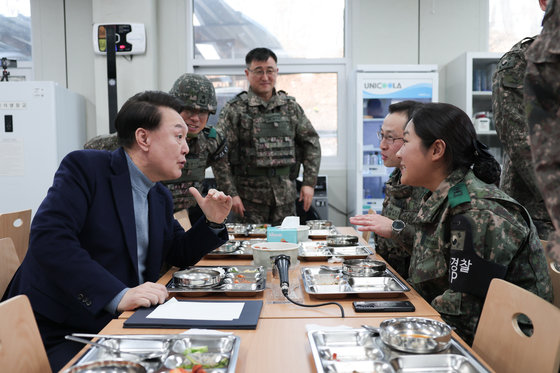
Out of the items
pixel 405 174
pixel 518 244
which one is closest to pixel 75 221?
pixel 405 174

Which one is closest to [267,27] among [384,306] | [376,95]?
[376,95]

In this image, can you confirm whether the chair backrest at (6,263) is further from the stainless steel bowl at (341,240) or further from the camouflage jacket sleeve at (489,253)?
the camouflage jacket sleeve at (489,253)

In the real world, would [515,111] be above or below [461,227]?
above

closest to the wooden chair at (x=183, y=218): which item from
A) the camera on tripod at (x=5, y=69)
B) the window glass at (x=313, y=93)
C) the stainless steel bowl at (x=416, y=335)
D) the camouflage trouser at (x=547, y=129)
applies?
the stainless steel bowl at (x=416, y=335)

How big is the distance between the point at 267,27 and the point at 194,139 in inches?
102

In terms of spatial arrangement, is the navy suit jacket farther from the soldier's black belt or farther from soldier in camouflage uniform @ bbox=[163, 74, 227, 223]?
the soldier's black belt

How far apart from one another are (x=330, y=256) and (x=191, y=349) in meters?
0.94

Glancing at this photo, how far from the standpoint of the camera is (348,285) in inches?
51.8

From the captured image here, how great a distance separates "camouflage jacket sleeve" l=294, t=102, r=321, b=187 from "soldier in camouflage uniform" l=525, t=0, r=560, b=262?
2470mm

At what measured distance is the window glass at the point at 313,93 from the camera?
4.75m

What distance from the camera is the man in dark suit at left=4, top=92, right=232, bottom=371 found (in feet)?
3.92

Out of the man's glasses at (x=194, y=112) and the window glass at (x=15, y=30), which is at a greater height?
the window glass at (x=15, y=30)

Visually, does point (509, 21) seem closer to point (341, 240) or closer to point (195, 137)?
point (195, 137)

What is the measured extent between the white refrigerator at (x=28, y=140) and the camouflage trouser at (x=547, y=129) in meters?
3.93
